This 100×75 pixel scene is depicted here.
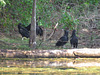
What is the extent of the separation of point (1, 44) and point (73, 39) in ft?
12.8

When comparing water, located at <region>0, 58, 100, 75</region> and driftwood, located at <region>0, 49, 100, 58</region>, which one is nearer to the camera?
water, located at <region>0, 58, 100, 75</region>

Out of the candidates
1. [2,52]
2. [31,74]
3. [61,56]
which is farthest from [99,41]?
[31,74]

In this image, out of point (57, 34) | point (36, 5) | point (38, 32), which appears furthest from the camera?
point (57, 34)

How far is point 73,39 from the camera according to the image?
1279cm

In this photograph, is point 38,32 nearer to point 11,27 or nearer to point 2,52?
point 11,27

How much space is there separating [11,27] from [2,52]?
13.2ft

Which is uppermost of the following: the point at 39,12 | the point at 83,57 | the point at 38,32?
the point at 39,12

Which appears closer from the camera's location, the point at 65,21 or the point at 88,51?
the point at 88,51

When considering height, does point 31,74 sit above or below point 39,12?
below

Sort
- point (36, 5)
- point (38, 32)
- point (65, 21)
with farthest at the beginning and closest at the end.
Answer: point (38, 32), point (36, 5), point (65, 21)

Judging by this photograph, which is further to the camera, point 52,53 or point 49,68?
point 52,53

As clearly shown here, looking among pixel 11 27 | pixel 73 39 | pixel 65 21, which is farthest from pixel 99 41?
pixel 11 27

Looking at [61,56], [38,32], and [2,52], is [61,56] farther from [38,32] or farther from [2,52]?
[38,32]

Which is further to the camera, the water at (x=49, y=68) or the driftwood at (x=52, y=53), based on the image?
the driftwood at (x=52, y=53)
